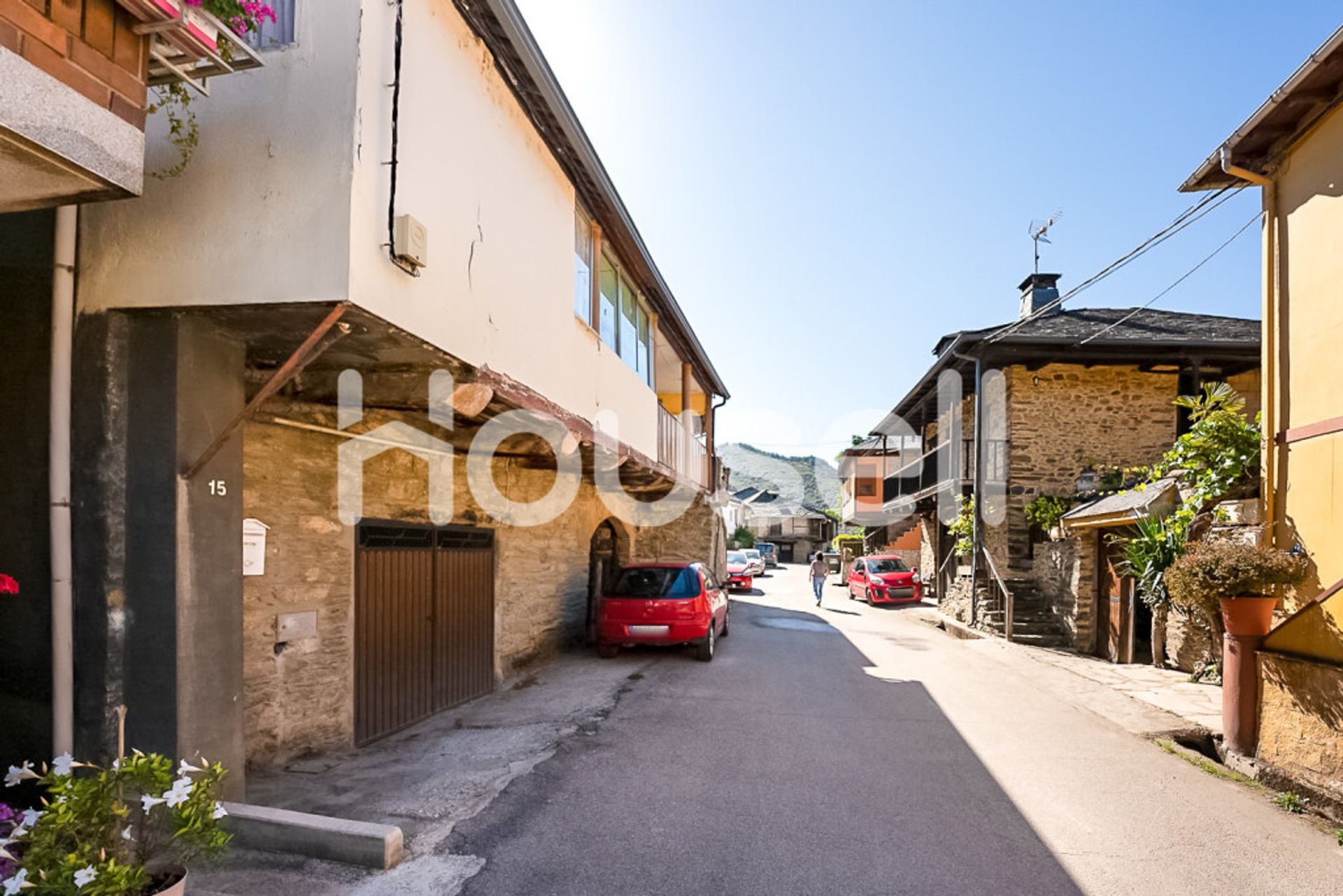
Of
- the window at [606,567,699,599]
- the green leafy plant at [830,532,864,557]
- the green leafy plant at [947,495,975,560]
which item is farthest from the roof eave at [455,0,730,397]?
the green leafy plant at [830,532,864,557]

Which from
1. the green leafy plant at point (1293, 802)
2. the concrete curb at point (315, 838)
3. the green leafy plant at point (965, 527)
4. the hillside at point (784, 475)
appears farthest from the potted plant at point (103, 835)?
the hillside at point (784, 475)

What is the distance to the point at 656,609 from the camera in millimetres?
10406

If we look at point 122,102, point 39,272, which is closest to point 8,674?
point 39,272

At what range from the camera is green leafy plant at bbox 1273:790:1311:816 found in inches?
212

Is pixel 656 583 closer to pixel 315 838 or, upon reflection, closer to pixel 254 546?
pixel 254 546

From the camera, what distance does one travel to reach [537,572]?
33.8 ft

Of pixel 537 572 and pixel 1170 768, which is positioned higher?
pixel 537 572

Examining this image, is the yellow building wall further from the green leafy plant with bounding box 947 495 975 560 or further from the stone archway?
the green leafy plant with bounding box 947 495 975 560

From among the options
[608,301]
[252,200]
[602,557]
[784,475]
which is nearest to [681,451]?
[602,557]

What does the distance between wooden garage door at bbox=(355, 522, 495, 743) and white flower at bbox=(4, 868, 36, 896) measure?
3.66 metres

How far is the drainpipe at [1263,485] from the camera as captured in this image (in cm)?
623

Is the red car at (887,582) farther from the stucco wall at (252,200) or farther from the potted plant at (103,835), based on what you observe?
the potted plant at (103,835)

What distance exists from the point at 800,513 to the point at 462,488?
55.4 metres

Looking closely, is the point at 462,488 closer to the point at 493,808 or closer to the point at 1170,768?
the point at 493,808
